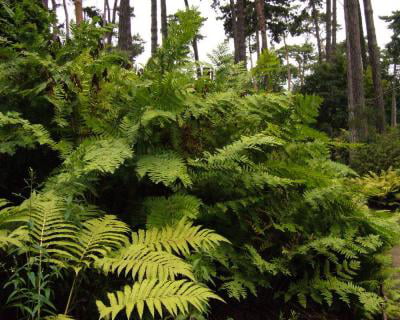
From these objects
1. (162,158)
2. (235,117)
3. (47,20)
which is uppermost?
(47,20)

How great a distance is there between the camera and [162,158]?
2.30 m

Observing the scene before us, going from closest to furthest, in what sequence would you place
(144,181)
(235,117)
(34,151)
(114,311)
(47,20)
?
(114,311) < (144,181) < (34,151) < (235,117) < (47,20)

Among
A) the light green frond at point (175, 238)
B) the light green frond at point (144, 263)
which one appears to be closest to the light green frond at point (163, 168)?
the light green frond at point (175, 238)

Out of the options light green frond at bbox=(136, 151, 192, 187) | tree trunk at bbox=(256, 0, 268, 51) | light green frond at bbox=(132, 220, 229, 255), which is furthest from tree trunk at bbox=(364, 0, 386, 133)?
light green frond at bbox=(132, 220, 229, 255)

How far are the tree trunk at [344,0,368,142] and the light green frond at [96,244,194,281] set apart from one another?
1029cm

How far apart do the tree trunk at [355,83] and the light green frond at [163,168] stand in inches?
386

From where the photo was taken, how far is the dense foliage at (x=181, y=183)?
2010 millimetres

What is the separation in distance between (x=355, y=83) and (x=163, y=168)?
11.2 m

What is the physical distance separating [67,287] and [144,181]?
85 centimetres

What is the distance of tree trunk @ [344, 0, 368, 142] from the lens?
10.9 meters

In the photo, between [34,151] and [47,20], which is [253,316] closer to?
[34,151]

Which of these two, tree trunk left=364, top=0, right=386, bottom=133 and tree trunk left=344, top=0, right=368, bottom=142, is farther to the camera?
tree trunk left=364, top=0, right=386, bottom=133

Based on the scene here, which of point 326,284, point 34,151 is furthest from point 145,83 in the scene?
point 326,284

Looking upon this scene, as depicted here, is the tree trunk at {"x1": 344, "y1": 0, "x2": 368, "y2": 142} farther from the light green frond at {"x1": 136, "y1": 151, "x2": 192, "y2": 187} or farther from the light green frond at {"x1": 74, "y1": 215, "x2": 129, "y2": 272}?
the light green frond at {"x1": 74, "y1": 215, "x2": 129, "y2": 272}
